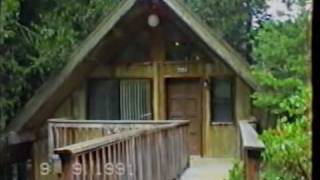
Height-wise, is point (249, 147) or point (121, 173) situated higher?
point (249, 147)

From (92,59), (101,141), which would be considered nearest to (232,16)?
(92,59)

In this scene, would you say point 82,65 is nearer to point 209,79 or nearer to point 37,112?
point 37,112

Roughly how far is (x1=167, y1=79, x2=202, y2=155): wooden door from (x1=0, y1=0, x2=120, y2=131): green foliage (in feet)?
5.63

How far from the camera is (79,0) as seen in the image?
9.55 m

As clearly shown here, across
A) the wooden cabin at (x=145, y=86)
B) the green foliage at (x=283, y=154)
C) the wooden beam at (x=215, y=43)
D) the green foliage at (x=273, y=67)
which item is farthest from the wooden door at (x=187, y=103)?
the green foliage at (x=283, y=154)

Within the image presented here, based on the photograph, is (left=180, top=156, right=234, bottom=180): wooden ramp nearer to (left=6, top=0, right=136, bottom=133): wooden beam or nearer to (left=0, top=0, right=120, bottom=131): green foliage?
(left=6, top=0, right=136, bottom=133): wooden beam

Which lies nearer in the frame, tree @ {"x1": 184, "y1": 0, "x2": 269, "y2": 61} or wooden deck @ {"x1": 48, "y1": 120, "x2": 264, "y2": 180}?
wooden deck @ {"x1": 48, "y1": 120, "x2": 264, "y2": 180}

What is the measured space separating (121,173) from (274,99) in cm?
315

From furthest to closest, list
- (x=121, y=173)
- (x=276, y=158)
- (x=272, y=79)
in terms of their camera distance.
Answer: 1. (x=272, y=79)
2. (x=121, y=173)
3. (x=276, y=158)

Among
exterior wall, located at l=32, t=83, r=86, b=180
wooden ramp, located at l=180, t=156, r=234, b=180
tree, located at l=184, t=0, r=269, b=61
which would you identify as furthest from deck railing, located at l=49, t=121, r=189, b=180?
tree, located at l=184, t=0, r=269, b=61

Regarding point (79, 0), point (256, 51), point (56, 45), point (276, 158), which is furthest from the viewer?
point (79, 0)

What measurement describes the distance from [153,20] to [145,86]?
1150mm

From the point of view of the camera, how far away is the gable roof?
870 cm

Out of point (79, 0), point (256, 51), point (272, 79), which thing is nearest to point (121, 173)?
point (272, 79)
